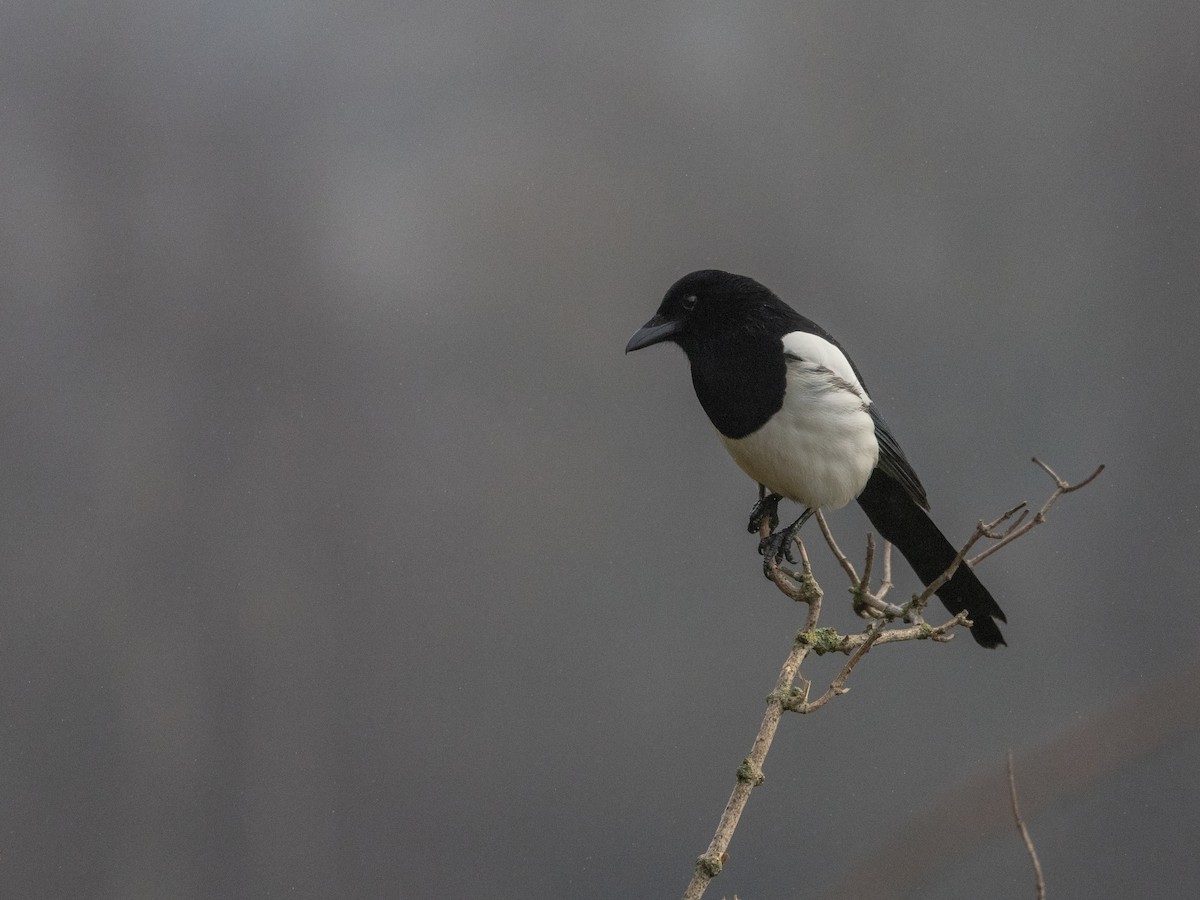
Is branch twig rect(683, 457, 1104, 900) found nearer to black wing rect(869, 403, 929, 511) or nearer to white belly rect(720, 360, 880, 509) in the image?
white belly rect(720, 360, 880, 509)

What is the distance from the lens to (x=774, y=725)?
815 millimetres

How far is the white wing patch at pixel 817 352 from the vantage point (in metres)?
1.05

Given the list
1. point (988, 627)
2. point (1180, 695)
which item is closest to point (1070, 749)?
point (1180, 695)

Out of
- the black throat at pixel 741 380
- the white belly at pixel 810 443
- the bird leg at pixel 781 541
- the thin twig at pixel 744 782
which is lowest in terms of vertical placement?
the thin twig at pixel 744 782

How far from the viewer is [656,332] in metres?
1.04

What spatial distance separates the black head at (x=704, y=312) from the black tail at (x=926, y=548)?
23cm

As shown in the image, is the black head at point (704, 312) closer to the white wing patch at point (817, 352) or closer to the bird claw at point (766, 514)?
the white wing patch at point (817, 352)

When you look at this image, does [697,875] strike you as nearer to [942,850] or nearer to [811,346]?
[942,850]

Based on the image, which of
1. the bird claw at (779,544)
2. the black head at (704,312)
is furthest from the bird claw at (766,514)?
the black head at (704,312)

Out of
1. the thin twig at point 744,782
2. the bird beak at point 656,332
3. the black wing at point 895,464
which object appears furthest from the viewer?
the black wing at point 895,464

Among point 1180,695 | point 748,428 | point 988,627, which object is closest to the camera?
point 1180,695

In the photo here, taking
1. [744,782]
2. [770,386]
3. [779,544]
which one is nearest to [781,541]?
[779,544]

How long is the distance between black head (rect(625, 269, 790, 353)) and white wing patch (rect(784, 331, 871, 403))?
0.09ft

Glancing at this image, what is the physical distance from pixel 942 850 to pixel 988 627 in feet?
2.08
